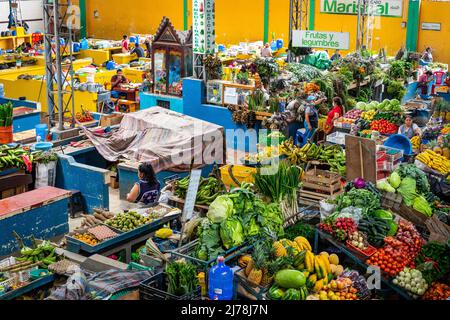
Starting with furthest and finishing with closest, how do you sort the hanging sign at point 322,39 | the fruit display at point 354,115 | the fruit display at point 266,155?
the hanging sign at point 322,39
the fruit display at point 354,115
the fruit display at point 266,155

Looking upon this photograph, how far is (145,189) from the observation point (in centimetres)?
934

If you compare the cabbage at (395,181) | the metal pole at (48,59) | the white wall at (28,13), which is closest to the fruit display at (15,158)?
the metal pole at (48,59)

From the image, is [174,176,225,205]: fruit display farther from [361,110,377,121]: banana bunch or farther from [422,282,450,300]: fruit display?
[361,110,377,121]: banana bunch

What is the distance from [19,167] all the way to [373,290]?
6.53 metres

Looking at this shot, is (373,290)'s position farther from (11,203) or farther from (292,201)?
(11,203)

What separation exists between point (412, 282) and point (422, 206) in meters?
1.77

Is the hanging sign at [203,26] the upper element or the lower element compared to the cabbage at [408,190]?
upper

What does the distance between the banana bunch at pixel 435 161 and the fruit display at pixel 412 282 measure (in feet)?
11.3

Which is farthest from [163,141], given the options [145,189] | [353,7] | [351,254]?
[353,7]

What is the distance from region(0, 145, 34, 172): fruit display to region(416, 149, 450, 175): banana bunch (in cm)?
633

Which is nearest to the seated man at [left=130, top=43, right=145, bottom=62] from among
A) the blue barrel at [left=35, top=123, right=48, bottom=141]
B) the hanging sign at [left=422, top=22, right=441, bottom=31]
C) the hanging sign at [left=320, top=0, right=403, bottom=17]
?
the hanging sign at [left=320, top=0, right=403, bottom=17]

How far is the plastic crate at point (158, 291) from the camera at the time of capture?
595 cm

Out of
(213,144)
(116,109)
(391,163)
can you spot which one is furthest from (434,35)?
(391,163)

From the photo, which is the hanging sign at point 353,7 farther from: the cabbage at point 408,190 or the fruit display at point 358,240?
the fruit display at point 358,240
